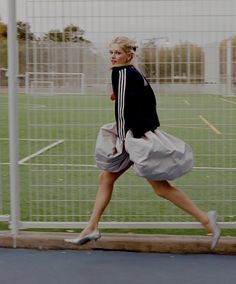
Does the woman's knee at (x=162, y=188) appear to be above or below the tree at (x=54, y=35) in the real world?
below

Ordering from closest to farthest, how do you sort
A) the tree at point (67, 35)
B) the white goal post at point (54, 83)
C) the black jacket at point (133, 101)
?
the black jacket at point (133, 101), the tree at point (67, 35), the white goal post at point (54, 83)

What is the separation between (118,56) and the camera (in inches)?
207

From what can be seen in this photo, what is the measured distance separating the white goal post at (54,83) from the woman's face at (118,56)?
520 mm

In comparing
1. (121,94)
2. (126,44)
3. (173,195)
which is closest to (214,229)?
(173,195)

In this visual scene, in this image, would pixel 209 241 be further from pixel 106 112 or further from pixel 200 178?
pixel 200 178

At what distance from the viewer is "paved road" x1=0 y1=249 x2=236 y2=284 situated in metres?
4.86

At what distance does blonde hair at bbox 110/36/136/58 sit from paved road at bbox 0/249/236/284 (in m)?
1.68

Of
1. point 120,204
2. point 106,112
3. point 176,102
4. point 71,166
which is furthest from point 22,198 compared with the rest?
point 176,102

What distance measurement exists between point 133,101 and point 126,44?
47 cm

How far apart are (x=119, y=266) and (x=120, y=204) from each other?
1704 mm

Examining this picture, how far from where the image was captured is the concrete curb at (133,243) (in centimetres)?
548

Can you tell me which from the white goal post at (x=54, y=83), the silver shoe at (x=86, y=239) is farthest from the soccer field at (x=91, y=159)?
the silver shoe at (x=86, y=239)

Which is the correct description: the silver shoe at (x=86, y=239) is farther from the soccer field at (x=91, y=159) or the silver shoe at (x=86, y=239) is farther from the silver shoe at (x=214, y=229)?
the silver shoe at (x=214, y=229)

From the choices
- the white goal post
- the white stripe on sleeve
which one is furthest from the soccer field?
the white stripe on sleeve
